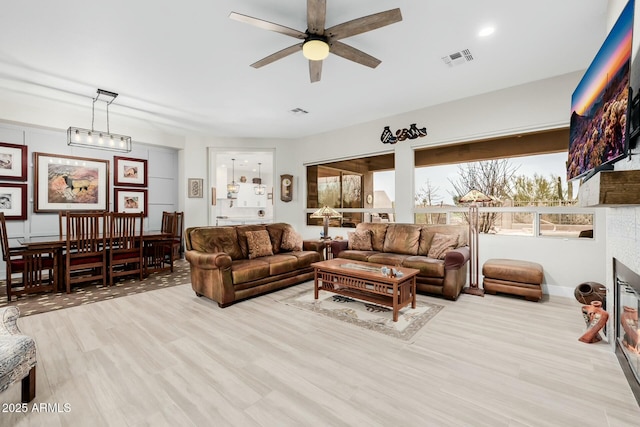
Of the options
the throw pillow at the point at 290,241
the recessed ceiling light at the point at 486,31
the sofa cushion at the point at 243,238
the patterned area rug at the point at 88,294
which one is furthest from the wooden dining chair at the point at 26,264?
the recessed ceiling light at the point at 486,31

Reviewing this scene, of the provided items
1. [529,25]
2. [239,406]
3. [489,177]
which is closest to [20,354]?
[239,406]

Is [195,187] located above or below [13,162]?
below

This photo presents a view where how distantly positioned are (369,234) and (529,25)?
3341 millimetres

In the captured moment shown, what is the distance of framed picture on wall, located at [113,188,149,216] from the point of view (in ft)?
19.5

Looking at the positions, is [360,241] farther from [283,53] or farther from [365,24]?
[365,24]

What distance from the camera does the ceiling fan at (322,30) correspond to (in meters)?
2.15

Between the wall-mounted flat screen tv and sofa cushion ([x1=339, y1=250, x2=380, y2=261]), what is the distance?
2.64 metres

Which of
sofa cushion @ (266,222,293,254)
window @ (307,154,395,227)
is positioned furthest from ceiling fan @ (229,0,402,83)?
window @ (307,154,395,227)

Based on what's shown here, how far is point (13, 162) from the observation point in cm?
481

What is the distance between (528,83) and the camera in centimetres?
399

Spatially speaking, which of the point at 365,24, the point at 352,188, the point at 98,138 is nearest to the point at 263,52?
the point at 365,24

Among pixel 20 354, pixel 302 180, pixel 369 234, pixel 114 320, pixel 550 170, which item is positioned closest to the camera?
pixel 20 354

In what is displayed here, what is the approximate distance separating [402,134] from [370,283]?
3.20 meters

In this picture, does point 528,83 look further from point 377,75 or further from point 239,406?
point 239,406
